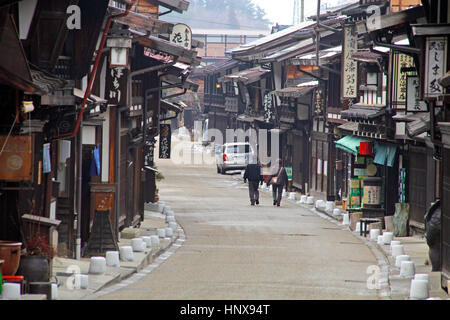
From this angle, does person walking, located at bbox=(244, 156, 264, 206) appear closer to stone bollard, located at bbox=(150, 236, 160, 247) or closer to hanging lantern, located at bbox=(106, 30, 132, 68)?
stone bollard, located at bbox=(150, 236, 160, 247)

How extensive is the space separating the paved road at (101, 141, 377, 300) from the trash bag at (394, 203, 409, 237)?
4.40 ft

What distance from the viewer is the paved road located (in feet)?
55.7

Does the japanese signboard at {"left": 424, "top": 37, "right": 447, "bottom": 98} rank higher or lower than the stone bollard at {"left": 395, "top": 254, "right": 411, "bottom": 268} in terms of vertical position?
higher

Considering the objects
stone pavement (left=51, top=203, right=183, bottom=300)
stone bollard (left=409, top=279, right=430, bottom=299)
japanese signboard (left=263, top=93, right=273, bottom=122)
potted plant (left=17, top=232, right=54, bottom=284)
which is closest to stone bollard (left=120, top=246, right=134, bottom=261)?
stone pavement (left=51, top=203, right=183, bottom=300)

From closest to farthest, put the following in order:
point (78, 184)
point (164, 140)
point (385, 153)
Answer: point (78, 184) < point (385, 153) < point (164, 140)

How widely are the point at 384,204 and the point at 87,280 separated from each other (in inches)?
670

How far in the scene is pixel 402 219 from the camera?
2834 cm

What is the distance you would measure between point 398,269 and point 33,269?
9152 millimetres

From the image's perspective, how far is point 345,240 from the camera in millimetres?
27734

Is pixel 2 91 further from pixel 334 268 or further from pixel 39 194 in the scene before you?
pixel 334 268

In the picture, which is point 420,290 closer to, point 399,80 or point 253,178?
point 399,80

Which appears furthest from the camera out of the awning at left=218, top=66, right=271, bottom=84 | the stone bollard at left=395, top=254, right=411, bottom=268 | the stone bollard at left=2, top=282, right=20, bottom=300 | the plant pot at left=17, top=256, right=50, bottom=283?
the awning at left=218, top=66, right=271, bottom=84

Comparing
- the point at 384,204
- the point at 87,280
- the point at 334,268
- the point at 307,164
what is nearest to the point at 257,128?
the point at 307,164

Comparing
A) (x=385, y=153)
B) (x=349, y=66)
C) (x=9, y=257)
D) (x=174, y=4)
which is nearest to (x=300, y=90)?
(x=349, y=66)
